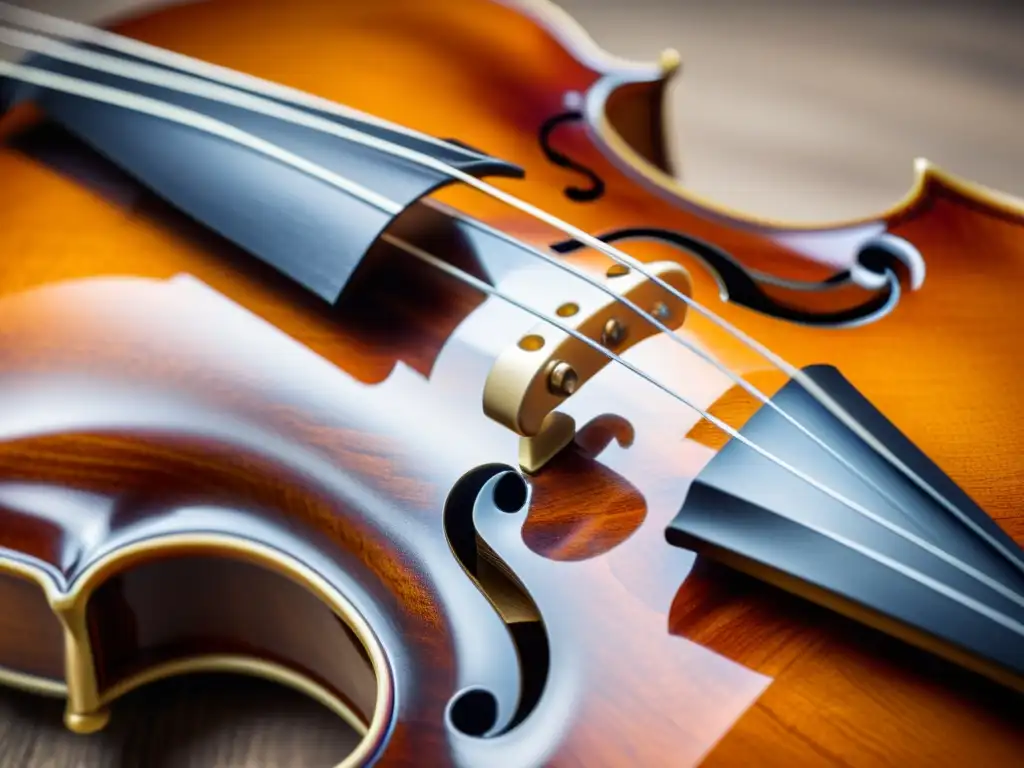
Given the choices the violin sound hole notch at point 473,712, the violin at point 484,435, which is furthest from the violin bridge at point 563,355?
the violin sound hole notch at point 473,712

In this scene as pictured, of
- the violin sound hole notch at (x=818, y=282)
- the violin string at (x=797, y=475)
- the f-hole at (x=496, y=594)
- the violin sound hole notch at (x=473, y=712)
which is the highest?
the violin sound hole notch at (x=818, y=282)

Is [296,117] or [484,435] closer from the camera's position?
[484,435]

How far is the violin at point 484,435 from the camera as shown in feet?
1.41

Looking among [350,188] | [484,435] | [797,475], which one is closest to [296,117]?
[350,188]

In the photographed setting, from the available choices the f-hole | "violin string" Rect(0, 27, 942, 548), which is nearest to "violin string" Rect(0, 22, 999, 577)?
"violin string" Rect(0, 27, 942, 548)

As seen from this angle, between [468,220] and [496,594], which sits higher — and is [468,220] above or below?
above

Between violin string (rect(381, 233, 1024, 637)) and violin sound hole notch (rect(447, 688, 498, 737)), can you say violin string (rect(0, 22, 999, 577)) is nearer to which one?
violin string (rect(381, 233, 1024, 637))

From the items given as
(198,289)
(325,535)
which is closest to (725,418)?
(325,535)

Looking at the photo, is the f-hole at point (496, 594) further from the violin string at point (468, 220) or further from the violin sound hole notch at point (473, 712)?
the violin string at point (468, 220)

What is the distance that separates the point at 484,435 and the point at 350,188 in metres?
0.20

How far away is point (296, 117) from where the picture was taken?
699mm

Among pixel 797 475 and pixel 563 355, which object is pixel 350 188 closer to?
pixel 563 355

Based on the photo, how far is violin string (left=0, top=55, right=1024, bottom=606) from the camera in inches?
17.2

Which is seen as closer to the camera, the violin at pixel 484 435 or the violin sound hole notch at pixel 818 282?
the violin at pixel 484 435
